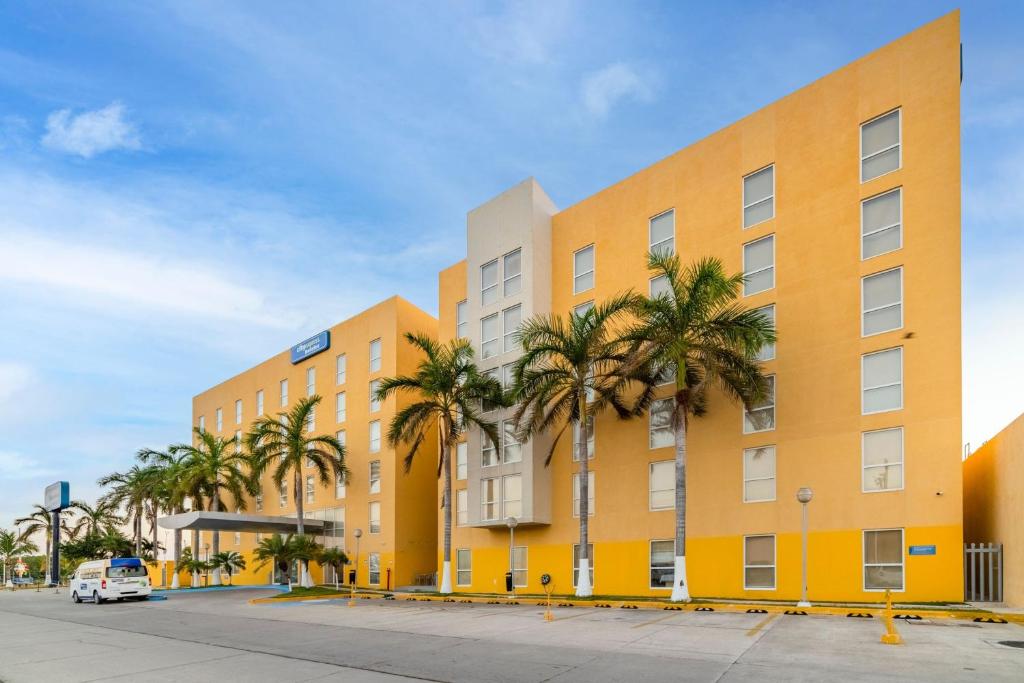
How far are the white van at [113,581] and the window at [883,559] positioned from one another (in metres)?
31.1

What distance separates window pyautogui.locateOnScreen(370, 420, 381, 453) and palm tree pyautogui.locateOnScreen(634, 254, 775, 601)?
79.6ft

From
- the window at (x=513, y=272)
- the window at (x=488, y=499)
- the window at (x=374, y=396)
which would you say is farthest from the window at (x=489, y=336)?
the window at (x=374, y=396)

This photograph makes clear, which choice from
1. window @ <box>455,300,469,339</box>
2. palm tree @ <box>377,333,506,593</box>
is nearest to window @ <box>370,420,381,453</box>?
window @ <box>455,300,469,339</box>

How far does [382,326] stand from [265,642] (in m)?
29.7

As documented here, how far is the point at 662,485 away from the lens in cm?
2964

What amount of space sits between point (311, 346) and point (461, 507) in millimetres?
19992

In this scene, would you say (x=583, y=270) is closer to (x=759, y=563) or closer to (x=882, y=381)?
(x=882, y=381)

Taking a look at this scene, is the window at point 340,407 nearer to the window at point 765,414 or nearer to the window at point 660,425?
the window at point 660,425

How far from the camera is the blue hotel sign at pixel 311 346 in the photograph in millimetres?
51719

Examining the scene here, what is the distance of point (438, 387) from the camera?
34.0 metres

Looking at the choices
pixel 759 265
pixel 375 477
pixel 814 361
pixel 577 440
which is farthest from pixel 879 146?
pixel 375 477

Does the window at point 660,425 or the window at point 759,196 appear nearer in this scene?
the window at point 759,196

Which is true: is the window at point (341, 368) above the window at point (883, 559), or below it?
above

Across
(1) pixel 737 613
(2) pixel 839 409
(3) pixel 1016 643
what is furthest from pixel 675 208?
(3) pixel 1016 643
